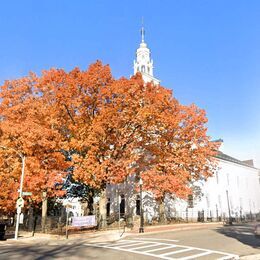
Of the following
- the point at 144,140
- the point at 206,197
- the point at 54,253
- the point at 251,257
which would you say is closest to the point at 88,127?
the point at 144,140

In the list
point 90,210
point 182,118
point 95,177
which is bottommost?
point 90,210

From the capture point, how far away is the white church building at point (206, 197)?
40.7 m

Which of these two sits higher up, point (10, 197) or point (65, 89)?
point (65, 89)

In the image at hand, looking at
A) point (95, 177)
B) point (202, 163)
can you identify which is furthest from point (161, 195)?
point (95, 177)

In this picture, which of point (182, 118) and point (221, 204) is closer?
point (182, 118)

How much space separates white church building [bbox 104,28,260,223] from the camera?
4072cm

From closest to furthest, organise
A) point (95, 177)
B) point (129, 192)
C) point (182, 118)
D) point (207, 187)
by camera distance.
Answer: point (95, 177)
point (182, 118)
point (129, 192)
point (207, 187)

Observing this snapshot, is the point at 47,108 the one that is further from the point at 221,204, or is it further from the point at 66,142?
the point at 221,204

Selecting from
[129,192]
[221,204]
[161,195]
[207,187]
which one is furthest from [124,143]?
[221,204]

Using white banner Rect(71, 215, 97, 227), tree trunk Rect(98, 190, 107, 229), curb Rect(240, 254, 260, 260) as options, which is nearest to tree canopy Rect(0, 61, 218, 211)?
tree trunk Rect(98, 190, 107, 229)

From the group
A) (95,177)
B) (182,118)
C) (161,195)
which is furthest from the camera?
(182,118)

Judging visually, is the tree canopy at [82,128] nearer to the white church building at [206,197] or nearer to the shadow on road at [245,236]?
the shadow on road at [245,236]

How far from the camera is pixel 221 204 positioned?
167ft

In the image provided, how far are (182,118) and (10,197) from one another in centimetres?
1979
